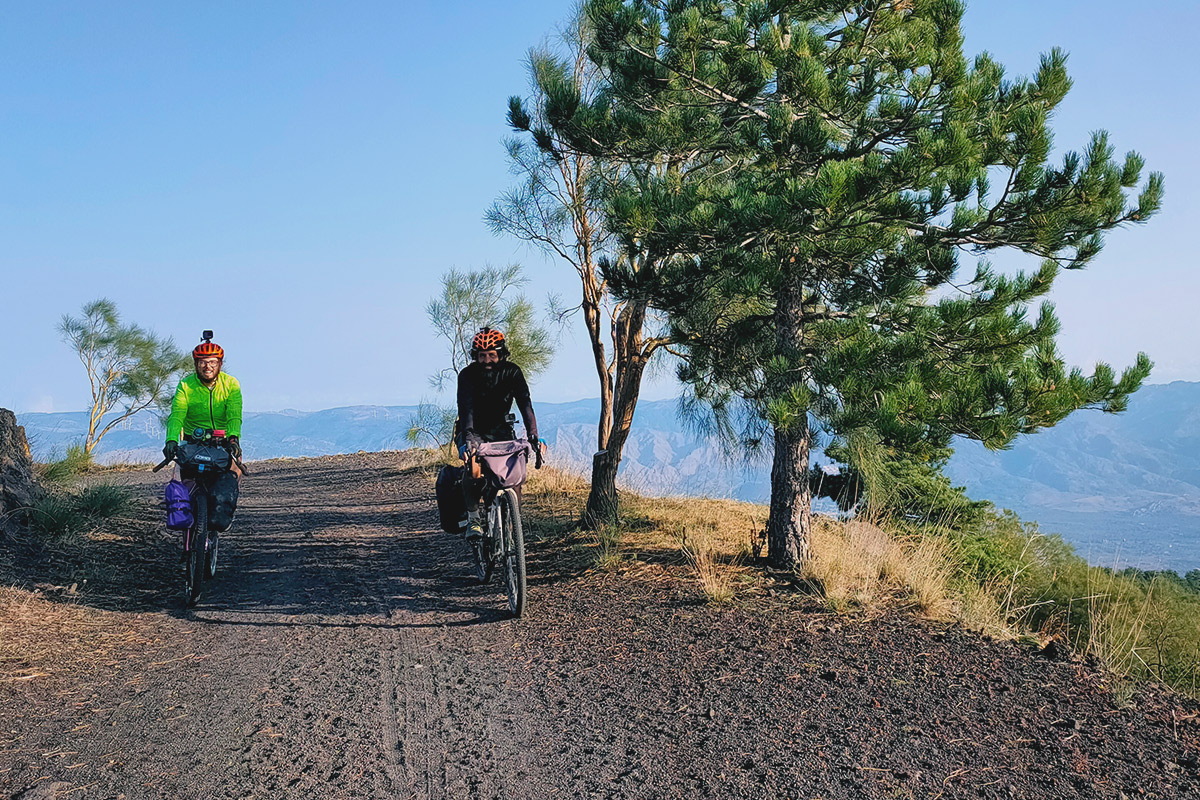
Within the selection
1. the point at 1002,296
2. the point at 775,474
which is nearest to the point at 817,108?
the point at 1002,296

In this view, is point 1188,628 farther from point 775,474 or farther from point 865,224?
point 865,224

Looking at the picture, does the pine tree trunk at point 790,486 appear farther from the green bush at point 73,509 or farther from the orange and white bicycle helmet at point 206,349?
the green bush at point 73,509

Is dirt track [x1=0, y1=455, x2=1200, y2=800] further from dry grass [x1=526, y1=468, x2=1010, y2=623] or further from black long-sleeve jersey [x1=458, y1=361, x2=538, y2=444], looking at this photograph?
black long-sleeve jersey [x1=458, y1=361, x2=538, y2=444]

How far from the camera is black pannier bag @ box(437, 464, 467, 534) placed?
277 inches

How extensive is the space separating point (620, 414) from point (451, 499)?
3329mm

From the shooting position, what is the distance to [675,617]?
20.0 ft

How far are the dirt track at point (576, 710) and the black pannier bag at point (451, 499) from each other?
694 millimetres

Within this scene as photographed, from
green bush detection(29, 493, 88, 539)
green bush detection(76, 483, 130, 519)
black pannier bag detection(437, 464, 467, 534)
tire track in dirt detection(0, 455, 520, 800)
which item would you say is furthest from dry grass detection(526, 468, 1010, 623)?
green bush detection(76, 483, 130, 519)

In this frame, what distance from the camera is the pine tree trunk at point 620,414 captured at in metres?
9.60

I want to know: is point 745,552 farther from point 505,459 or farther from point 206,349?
point 206,349

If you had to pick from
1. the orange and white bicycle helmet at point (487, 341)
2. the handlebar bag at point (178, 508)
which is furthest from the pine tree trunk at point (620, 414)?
the handlebar bag at point (178, 508)

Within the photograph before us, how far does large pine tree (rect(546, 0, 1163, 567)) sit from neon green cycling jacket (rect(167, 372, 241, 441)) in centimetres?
348

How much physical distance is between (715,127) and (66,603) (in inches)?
269

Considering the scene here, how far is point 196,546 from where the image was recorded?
6.70 metres
